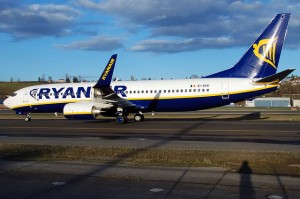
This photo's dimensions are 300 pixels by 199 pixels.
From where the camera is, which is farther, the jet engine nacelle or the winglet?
the jet engine nacelle

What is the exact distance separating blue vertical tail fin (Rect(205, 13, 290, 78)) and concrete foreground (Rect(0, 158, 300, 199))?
67.4 ft

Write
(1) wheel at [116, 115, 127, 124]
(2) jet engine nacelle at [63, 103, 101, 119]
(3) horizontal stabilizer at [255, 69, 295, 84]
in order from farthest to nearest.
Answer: (1) wheel at [116, 115, 127, 124] < (2) jet engine nacelle at [63, 103, 101, 119] < (3) horizontal stabilizer at [255, 69, 295, 84]

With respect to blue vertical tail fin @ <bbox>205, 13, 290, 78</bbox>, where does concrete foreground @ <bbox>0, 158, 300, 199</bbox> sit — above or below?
below

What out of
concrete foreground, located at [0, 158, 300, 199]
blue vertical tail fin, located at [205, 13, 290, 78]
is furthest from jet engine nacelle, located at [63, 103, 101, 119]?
concrete foreground, located at [0, 158, 300, 199]

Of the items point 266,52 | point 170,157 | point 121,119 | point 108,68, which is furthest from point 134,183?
point 266,52

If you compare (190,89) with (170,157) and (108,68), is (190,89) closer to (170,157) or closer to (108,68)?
(108,68)

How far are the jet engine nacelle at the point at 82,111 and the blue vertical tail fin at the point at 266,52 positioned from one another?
11.7m

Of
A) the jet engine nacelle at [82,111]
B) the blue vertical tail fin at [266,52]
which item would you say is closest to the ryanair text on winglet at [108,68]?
the jet engine nacelle at [82,111]

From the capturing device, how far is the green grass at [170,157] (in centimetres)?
985

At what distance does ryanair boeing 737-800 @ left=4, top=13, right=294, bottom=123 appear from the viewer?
27266mm

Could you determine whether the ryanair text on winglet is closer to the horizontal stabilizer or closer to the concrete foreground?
the horizontal stabilizer

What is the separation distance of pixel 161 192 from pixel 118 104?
2193 centimetres

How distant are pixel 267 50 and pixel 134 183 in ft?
75.4

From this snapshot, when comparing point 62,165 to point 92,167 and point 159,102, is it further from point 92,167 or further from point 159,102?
point 159,102
